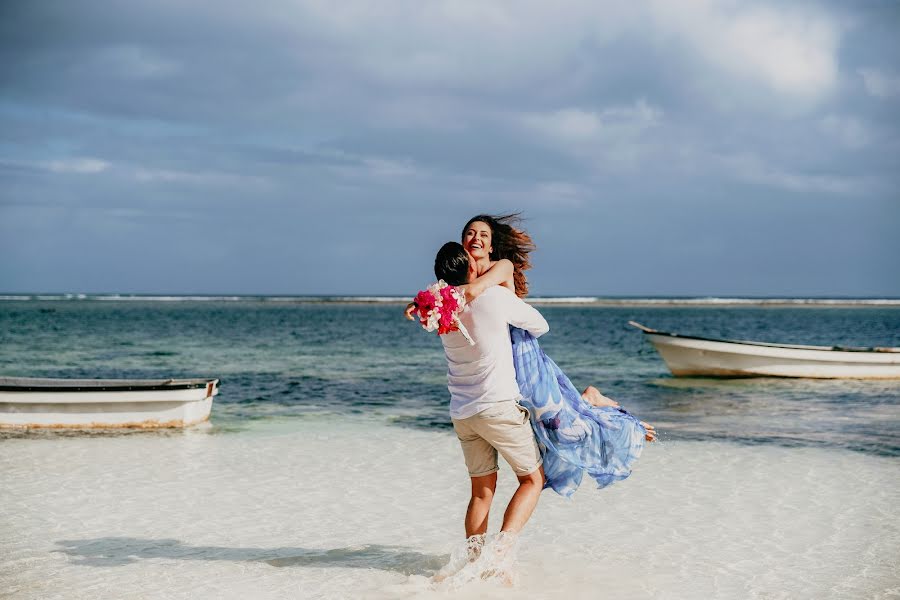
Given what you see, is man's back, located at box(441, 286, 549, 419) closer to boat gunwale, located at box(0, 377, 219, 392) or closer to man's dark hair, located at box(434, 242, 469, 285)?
man's dark hair, located at box(434, 242, 469, 285)

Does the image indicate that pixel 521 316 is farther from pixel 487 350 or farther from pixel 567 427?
pixel 567 427

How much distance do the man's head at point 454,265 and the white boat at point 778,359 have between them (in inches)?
645

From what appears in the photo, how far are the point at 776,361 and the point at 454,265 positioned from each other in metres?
18.2

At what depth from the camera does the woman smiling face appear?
15.5 ft

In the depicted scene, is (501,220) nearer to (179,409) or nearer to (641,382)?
(179,409)

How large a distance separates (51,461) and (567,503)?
6.08 meters

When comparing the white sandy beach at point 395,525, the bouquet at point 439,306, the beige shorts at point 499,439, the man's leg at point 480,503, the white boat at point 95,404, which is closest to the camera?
the bouquet at point 439,306

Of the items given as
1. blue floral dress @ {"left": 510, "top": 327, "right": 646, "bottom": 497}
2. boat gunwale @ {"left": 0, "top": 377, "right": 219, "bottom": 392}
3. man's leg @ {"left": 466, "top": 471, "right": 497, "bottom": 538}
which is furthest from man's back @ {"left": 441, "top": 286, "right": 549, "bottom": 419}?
boat gunwale @ {"left": 0, "top": 377, "right": 219, "bottom": 392}

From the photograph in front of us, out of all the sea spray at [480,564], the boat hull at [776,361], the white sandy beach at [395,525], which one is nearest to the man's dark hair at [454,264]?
the sea spray at [480,564]

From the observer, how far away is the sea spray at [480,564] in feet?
16.6

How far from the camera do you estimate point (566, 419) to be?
192 inches

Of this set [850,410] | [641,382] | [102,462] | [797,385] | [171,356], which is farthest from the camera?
[171,356]

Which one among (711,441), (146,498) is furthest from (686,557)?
(711,441)

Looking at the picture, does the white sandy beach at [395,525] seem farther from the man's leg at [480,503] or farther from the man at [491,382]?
the man at [491,382]
